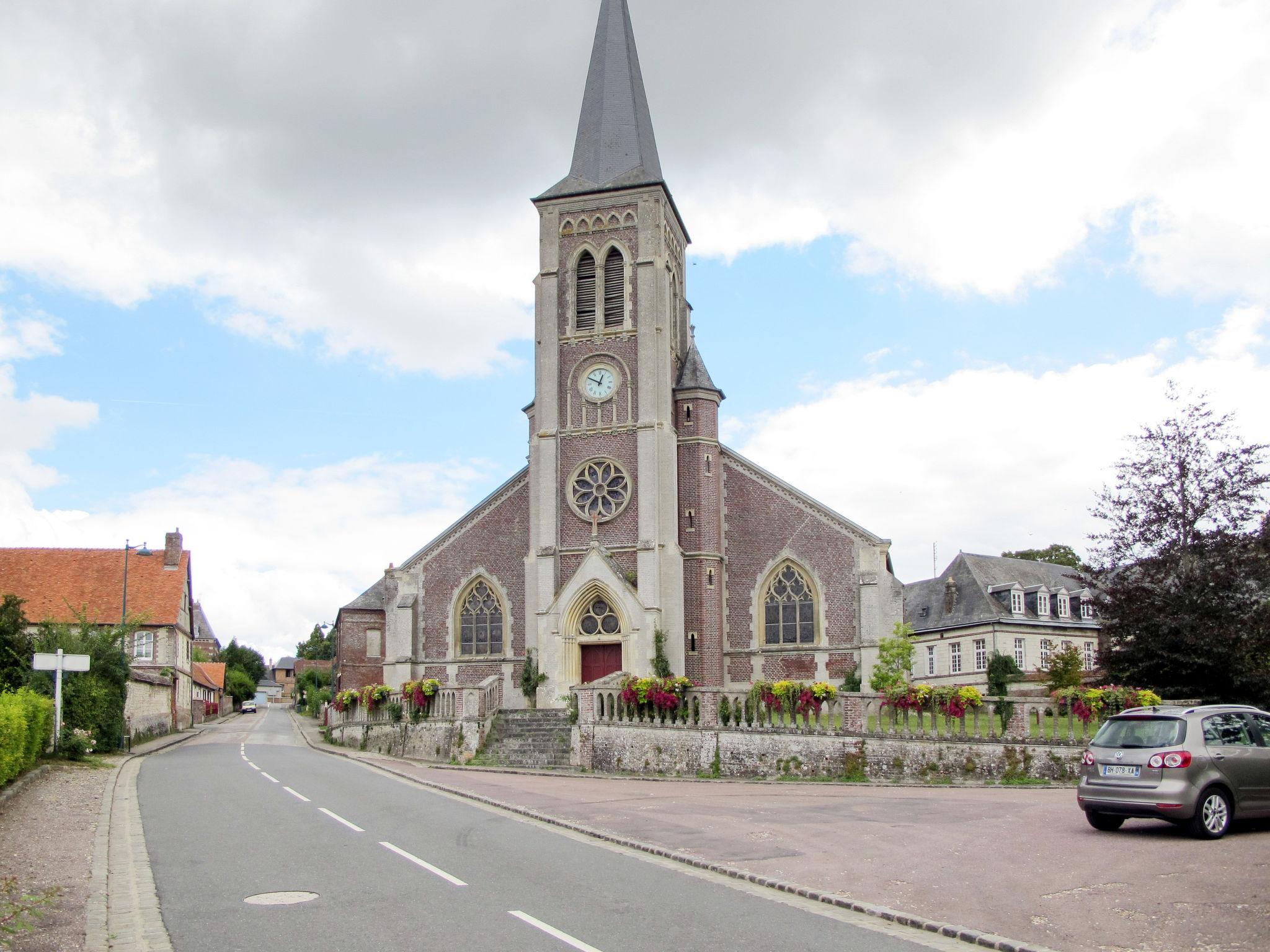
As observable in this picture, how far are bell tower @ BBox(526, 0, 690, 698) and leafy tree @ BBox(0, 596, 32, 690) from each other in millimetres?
15243

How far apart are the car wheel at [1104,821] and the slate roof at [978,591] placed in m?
37.5

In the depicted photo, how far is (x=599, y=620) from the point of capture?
37781 millimetres

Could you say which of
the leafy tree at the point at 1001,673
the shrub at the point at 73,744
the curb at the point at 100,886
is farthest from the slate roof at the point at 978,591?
the curb at the point at 100,886

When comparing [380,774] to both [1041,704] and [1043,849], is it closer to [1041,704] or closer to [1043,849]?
[1041,704]

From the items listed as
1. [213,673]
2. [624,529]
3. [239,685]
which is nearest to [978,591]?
[624,529]

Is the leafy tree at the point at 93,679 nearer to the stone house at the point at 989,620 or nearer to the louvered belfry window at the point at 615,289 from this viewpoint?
the louvered belfry window at the point at 615,289

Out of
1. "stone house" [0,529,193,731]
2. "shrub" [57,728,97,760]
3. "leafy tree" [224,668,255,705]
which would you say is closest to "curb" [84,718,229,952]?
"shrub" [57,728,97,760]

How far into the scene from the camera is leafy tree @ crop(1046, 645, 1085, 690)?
123 feet

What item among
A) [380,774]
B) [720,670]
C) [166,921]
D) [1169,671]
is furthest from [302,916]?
[720,670]

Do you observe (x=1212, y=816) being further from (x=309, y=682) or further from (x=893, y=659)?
(x=309, y=682)

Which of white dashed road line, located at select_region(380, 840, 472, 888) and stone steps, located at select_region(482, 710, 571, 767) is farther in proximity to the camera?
stone steps, located at select_region(482, 710, 571, 767)

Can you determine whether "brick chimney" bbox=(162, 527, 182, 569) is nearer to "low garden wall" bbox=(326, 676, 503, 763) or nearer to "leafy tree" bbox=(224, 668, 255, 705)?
"low garden wall" bbox=(326, 676, 503, 763)

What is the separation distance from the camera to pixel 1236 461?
24.0 metres

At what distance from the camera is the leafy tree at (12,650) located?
28.2 meters
